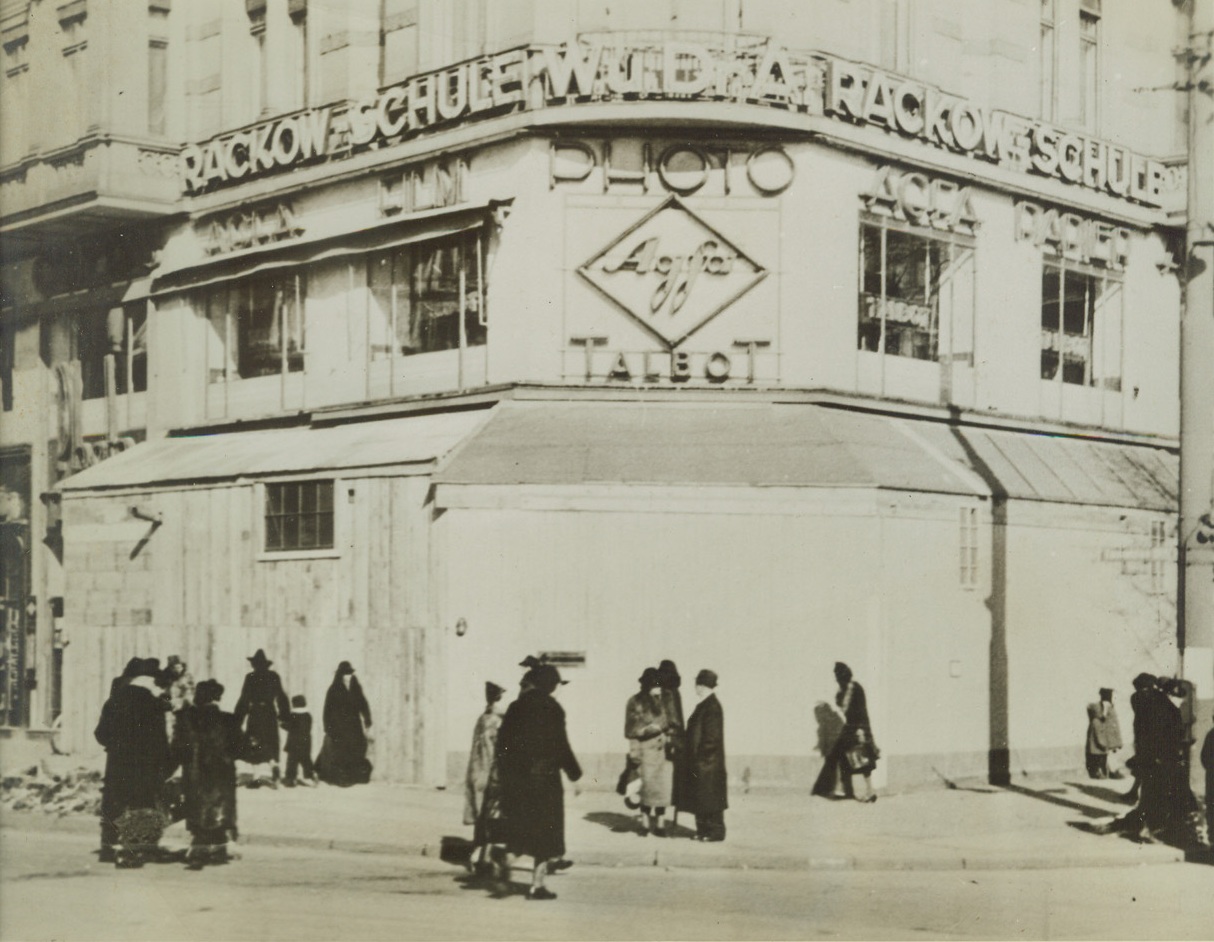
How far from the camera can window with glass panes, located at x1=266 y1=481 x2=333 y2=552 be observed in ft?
78.0

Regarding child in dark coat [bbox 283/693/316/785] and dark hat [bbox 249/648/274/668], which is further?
child in dark coat [bbox 283/693/316/785]

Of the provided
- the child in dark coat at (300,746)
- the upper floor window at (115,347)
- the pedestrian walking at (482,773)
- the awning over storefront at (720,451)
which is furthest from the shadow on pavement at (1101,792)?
the upper floor window at (115,347)

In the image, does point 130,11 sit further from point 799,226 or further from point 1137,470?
point 1137,470

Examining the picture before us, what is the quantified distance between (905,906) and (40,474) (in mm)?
18593

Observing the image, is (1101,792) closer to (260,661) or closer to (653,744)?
(653,744)

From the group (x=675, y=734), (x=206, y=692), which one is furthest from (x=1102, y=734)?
(x=206, y=692)

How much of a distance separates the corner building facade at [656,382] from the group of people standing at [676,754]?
3337 mm

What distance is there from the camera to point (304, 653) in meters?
23.6

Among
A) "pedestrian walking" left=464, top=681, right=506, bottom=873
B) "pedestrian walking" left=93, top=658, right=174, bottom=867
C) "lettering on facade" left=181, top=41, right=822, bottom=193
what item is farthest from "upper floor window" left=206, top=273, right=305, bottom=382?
"pedestrian walking" left=464, top=681, right=506, bottom=873

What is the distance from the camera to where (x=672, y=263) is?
23.2 m

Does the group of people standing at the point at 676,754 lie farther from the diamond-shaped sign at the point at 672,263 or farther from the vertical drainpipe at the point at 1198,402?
the diamond-shaped sign at the point at 672,263

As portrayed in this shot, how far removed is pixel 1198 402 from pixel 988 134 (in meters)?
8.51

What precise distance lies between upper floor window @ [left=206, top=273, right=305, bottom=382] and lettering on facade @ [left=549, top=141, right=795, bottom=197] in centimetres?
→ 583

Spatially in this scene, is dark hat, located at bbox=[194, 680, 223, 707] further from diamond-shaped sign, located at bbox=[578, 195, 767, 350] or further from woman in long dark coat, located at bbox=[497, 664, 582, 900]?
diamond-shaped sign, located at bbox=[578, 195, 767, 350]
